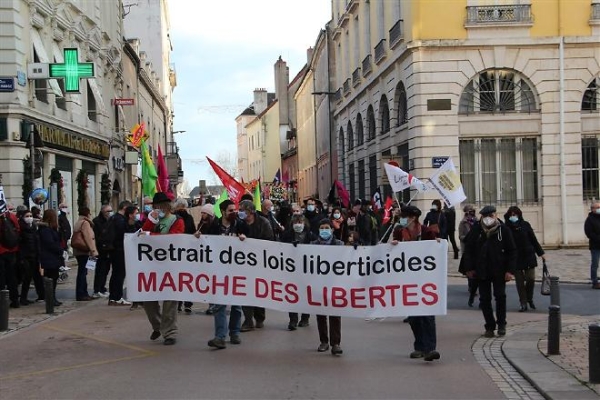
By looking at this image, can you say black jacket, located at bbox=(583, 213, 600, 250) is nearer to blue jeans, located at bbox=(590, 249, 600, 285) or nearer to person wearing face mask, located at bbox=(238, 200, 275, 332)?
blue jeans, located at bbox=(590, 249, 600, 285)

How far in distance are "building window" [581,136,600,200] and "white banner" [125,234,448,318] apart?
1864cm

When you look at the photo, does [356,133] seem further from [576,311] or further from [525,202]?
[576,311]

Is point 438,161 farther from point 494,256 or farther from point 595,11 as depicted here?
point 494,256

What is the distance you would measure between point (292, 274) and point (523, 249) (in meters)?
4.84

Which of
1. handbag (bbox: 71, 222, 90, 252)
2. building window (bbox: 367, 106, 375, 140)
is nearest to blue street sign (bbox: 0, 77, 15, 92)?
handbag (bbox: 71, 222, 90, 252)

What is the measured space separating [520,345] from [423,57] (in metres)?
17.5

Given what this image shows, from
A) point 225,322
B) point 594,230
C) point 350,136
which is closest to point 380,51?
point 350,136

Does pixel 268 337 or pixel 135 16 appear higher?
pixel 135 16

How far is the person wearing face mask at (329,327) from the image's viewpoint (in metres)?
9.21

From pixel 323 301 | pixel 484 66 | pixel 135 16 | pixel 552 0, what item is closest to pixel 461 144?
pixel 484 66

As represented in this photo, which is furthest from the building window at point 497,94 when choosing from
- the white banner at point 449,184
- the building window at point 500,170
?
the white banner at point 449,184

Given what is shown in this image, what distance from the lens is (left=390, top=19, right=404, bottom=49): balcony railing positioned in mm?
27733

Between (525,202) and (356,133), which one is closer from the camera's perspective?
(525,202)

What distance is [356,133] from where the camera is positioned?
4031 centimetres
